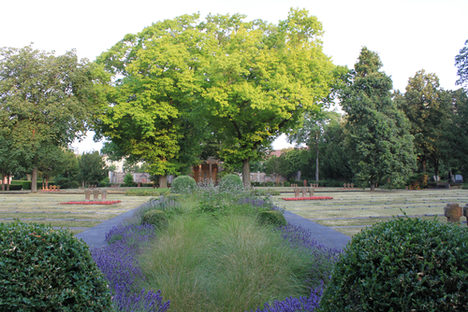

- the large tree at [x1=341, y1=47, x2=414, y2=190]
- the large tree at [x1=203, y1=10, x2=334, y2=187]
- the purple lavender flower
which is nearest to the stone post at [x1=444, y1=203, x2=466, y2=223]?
the purple lavender flower

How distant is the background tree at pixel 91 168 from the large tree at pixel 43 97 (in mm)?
12823

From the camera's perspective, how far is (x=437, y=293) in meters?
1.64

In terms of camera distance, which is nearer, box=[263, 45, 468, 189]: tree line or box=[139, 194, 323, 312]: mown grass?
box=[139, 194, 323, 312]: mown grass

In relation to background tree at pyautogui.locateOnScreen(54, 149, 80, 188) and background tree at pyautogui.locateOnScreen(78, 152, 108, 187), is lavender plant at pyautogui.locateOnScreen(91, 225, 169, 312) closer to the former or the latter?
background tree at pyautogui.locateOnScreen(78, 152, 108, 187)

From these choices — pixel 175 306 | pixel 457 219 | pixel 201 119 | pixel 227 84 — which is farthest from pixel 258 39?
pixel 175 306

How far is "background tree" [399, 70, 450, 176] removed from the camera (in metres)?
33.2

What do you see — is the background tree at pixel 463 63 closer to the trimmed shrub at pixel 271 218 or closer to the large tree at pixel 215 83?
the large tree at pixel 215 83

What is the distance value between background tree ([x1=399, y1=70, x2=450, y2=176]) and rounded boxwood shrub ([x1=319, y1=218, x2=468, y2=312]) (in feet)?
116

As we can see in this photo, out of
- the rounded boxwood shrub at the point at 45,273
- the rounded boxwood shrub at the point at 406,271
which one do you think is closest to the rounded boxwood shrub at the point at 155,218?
the rounded boxwood shrub at the point at 45,273

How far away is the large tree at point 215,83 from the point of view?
64.5 ft

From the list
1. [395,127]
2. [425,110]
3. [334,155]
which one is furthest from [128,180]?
[425,110]

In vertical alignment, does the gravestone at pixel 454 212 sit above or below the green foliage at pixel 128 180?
below

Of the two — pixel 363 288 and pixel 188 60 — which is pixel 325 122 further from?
pixel 363 288

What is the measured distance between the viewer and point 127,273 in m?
3.79
